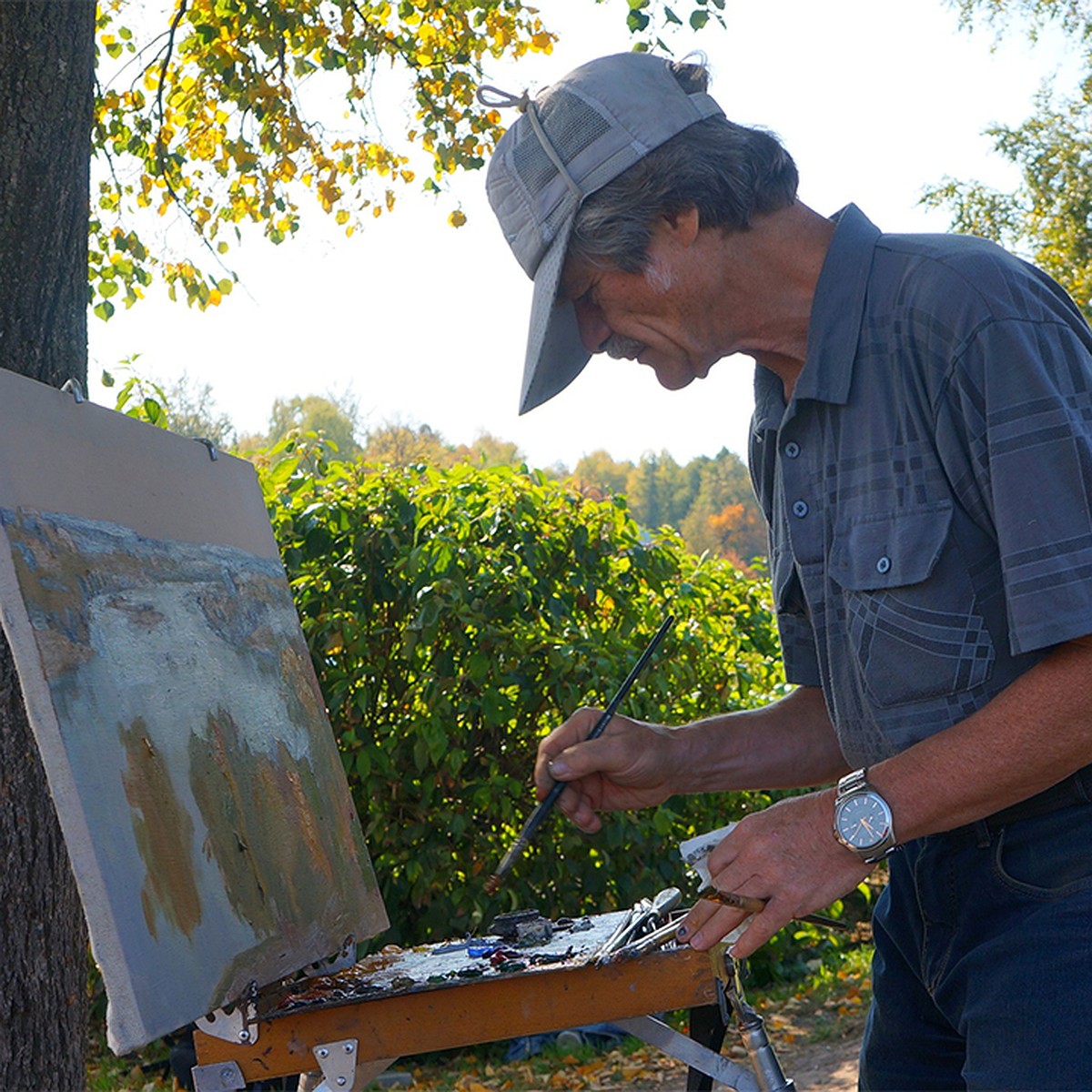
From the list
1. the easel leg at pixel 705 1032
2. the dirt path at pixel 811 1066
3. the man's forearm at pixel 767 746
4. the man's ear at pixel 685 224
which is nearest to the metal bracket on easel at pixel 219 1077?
the man's forearm at pixel 767 746

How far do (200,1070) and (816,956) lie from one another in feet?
13.0

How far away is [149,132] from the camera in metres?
4.72

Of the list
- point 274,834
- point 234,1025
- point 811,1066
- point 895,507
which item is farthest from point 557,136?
point 811,1066

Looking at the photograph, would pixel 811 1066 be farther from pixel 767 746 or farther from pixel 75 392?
pixel 75 392

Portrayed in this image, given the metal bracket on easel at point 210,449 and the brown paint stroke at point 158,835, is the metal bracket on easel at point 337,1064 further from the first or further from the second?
the metal bracket on easel at point 210,449

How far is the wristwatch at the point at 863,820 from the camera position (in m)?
1.32

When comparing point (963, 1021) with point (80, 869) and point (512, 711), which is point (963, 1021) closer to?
point (80, 869)

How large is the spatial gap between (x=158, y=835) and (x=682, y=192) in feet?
3.24

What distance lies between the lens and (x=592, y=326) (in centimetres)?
167

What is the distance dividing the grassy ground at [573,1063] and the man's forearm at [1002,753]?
285 cm

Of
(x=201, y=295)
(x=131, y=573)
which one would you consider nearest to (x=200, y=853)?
(x=131, y=573)

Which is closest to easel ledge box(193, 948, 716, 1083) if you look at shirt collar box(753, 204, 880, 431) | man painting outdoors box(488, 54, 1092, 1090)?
man painting outdoors box(488, 54, 1092, 1090)

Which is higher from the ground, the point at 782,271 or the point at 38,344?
the point at 38,344

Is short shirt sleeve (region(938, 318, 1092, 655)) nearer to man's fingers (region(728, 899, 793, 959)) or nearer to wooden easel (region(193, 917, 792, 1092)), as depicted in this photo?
man's fingers (region(728, 899, 793, 959))
